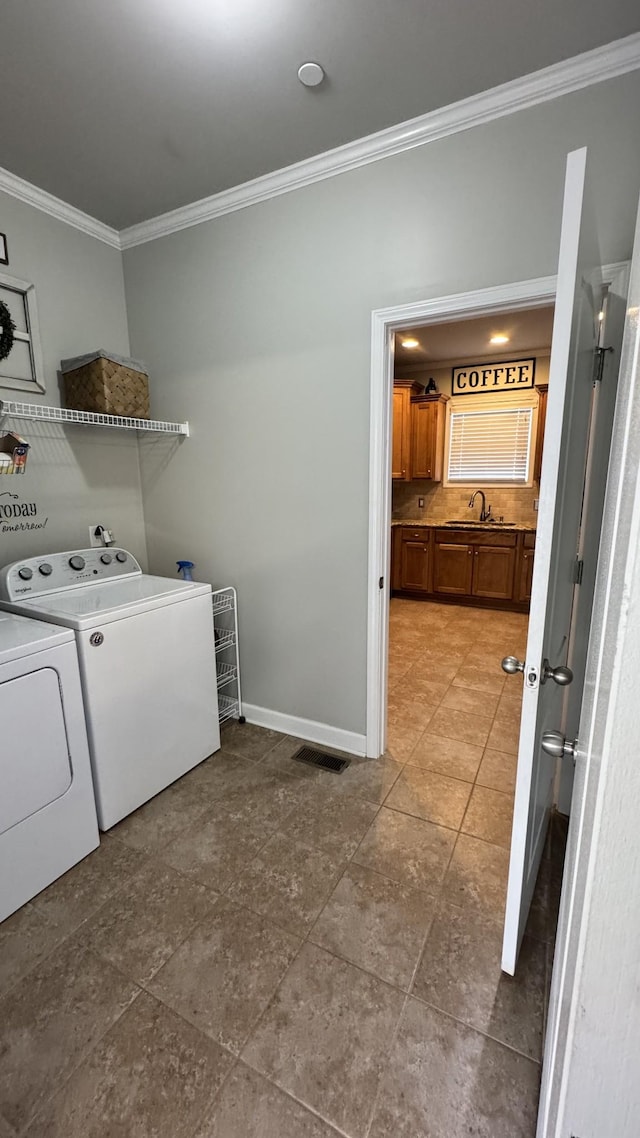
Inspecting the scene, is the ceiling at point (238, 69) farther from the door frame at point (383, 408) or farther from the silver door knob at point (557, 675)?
the silver door knob at point (557, 675)

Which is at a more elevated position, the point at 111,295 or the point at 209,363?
the point at 111,295

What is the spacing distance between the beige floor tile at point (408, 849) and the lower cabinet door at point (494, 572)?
3281 millimetres

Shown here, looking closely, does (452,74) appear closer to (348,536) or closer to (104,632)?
(348,536)

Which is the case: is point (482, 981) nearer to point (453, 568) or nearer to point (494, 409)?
point (453, 568)

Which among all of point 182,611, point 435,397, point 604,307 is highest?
point 435,397

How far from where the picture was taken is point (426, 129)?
→ 1.76 meters

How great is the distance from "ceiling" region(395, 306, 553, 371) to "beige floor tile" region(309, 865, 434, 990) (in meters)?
3.49

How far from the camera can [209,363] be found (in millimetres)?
2441

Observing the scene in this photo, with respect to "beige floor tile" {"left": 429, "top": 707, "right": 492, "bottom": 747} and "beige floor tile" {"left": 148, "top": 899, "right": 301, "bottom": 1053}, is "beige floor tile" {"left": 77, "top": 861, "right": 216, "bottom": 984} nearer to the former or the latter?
"beige floor tile" {"left": 148, "top": 899, "right": 301, "bottom": 1053}

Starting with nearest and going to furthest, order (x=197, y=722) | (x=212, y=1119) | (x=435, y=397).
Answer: (x=212, y=1119)
(x=197, y=722)
(x=435, y=397)

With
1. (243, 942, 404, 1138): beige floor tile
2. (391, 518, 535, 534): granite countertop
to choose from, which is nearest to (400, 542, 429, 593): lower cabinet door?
(391, 518, 535, 534): granite countertop

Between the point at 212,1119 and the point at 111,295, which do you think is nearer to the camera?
the point at 212,1119

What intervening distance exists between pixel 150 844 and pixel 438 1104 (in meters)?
1.23

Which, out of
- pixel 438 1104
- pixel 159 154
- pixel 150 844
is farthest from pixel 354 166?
pixel 438 1104
